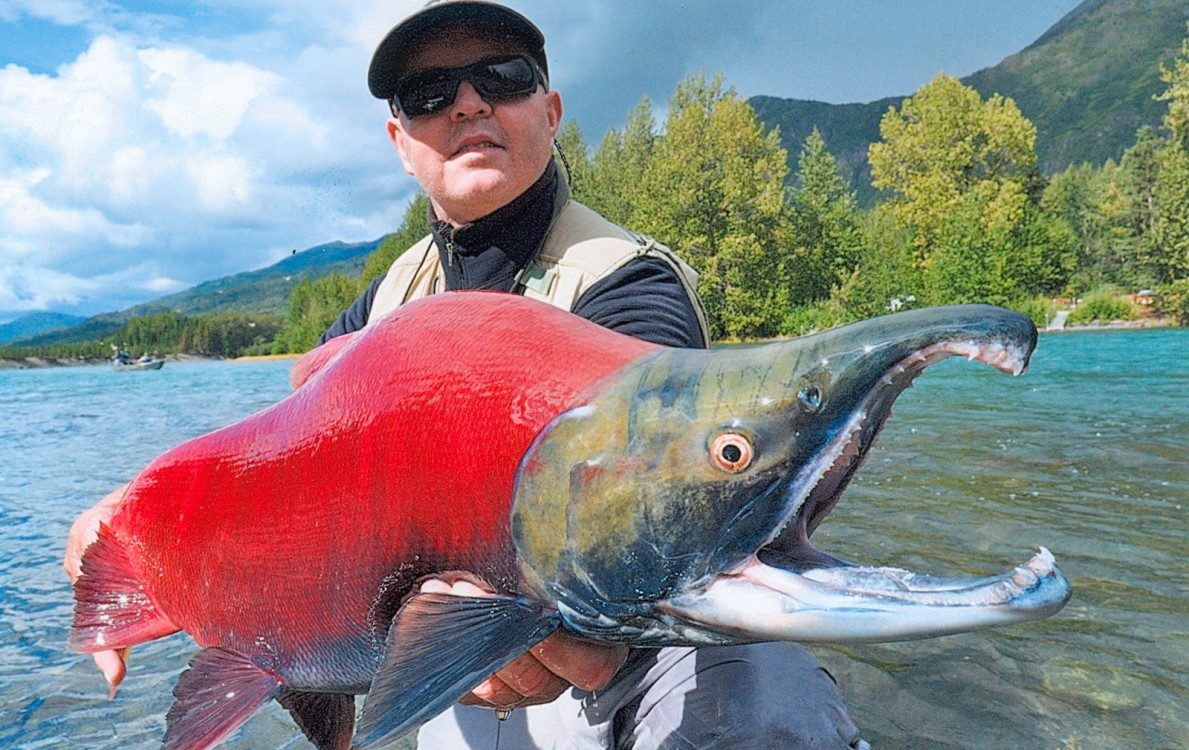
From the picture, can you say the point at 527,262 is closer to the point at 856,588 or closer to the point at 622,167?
the point at 856,588

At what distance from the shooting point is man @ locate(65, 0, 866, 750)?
2355 millimetres

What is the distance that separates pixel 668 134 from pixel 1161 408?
3345 cm

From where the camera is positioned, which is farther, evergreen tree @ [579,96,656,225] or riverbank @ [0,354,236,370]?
riverbank @ [0,354,236,370]

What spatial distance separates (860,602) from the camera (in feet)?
3.99

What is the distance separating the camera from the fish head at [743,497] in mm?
1201

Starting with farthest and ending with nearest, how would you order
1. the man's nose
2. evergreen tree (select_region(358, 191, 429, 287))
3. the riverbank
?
the riverbank, evergreen tree (select_region(358, 191, 429, 287)), the man's nose

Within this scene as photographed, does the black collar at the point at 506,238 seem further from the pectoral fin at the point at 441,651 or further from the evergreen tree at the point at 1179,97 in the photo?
the evergreen tree at the point at 1179,97

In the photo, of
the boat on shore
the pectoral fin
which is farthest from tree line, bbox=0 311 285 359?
the pectoral fin

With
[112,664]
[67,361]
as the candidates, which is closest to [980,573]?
[112,664]

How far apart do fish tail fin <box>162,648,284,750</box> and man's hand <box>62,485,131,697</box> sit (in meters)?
0.49

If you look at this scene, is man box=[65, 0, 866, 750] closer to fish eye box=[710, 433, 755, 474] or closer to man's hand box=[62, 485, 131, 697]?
man's hand box=[62, 485, 131, 697]

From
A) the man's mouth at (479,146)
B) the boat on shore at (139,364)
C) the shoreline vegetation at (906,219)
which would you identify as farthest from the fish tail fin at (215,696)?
the boat on shore at (139,364)

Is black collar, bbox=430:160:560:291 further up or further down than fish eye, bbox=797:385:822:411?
further up

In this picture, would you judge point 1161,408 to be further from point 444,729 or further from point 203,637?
point 203,637
